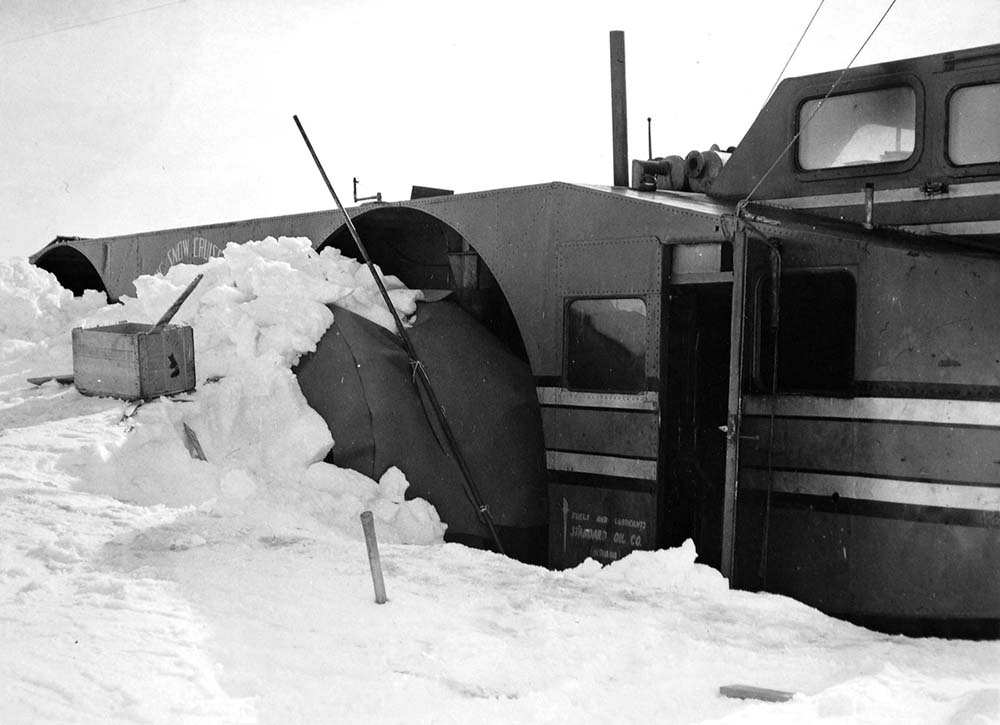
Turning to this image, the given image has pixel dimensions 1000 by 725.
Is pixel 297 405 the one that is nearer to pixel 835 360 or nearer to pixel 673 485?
pixel 673 485

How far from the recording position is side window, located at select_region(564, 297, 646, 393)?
7090 mm

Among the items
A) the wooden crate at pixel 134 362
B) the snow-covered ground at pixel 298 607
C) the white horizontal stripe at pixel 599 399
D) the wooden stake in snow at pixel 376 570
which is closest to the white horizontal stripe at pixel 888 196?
the white horizontal stripe at pixel 599 399

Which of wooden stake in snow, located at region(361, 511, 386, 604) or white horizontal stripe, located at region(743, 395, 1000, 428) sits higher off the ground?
white horizontal stripe, located at region(743, 395, 1000, 428)

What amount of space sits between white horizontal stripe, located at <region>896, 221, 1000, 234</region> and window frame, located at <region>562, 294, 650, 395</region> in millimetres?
1916

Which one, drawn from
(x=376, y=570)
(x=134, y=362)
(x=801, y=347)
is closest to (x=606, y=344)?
(x=801, y=347)

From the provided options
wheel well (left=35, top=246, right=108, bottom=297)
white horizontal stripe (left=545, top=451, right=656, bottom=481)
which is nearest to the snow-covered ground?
white horizontal stripe (left=545, top=451, right=656, bottom=481)

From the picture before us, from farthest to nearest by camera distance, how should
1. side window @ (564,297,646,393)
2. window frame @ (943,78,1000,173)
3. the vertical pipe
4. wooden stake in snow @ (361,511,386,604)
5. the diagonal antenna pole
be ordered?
the vertical pipe → the diagonal antenna pole → side window @ (564,297,646,393) → window frame @ (943,78,1000,173) → wooden stake in snow @ (361,511,386,604)

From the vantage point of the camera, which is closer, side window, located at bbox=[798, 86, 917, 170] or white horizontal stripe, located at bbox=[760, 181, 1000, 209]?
white horizontal stripe, located at bbox=[760, 181, 1000, 209]

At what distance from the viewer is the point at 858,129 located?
7.02m

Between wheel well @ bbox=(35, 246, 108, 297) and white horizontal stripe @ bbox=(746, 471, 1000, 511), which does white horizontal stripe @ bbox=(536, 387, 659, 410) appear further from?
wheel well @ bbox=(35, 246, 108, 297)

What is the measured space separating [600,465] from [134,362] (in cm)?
376

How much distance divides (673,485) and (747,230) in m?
2.32

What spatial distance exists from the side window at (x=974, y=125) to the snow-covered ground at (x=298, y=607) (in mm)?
3303

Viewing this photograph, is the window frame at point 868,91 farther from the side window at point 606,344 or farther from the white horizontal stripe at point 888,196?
the side window at point 606,344
